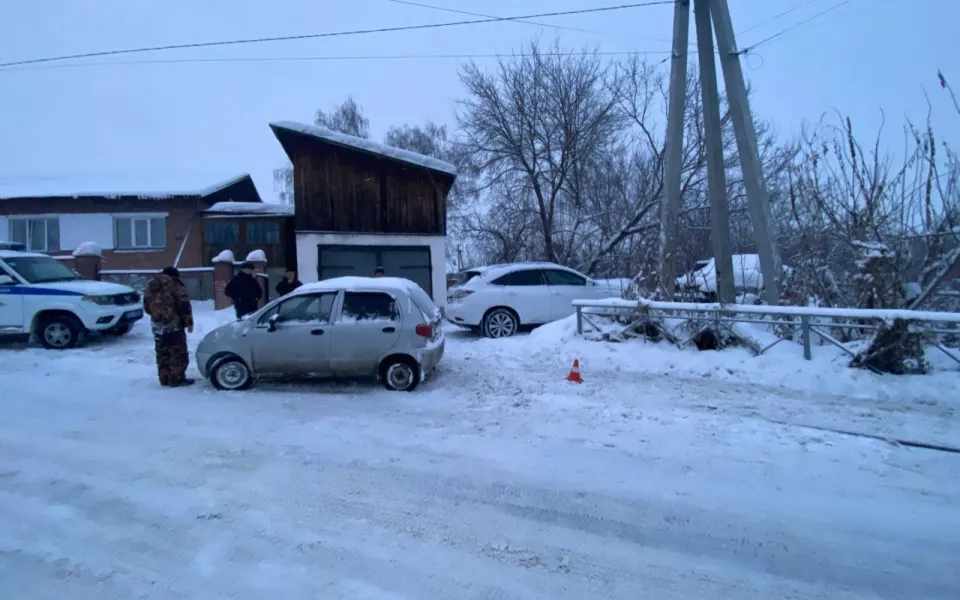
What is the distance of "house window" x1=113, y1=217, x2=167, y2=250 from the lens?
68.3 ft

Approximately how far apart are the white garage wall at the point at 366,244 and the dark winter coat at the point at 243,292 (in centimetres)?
640

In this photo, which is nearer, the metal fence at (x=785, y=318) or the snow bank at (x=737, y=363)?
the snow bank at (x=737, y=363)

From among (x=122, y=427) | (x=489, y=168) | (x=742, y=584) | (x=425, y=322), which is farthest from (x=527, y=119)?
(x=742, y=584)

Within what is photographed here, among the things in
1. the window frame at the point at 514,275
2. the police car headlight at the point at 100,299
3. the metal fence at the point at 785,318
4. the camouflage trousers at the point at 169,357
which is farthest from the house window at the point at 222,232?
the metal fence at the point at 785,318

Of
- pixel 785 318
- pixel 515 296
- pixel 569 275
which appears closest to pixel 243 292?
pixel 515 296

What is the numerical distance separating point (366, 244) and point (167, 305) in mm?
11033

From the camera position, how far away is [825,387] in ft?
25.7

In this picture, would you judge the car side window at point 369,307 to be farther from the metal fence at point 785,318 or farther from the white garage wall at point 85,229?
the white garage wall at point 85,229

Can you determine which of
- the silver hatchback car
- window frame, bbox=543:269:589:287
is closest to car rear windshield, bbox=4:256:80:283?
the silver hatchback car

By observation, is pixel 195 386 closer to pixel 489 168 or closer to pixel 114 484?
pixel 114 484

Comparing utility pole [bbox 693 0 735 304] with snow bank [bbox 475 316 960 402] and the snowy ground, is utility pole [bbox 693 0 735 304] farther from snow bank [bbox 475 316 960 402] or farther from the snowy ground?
the snowy ground

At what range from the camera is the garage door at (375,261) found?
1895 centimetres

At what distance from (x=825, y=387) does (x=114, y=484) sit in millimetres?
8277

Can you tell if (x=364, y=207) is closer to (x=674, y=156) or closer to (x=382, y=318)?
(x=674, y=156)
